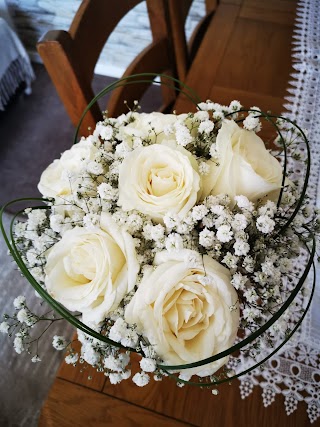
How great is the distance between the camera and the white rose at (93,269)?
0.42 metres

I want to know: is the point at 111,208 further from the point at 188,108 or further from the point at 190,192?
the point at 188,108

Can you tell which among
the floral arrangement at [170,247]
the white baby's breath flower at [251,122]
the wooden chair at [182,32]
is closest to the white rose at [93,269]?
the floral arrangement at [170,247]

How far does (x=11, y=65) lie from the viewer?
83.0 inches

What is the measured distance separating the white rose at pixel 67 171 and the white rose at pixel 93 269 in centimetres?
9

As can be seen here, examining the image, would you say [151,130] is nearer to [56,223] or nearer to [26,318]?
[56,223]

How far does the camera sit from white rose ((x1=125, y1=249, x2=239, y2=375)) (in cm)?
41

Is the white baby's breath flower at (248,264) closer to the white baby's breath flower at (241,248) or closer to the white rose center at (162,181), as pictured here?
the white baby's breath flower at (241,248)

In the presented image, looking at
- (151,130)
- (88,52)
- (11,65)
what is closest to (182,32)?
(88,52)

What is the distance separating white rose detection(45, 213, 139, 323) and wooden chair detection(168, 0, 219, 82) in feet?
2.59

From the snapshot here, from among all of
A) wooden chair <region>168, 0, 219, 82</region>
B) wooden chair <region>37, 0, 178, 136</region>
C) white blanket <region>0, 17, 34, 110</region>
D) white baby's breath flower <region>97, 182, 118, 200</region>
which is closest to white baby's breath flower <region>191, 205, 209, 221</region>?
white baby's breath flower <region>97, 182, 118, 200</region>

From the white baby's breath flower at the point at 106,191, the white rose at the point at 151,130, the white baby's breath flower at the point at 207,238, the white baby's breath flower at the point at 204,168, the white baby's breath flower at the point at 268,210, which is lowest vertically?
the white baby's breath flower at the point at 207,238

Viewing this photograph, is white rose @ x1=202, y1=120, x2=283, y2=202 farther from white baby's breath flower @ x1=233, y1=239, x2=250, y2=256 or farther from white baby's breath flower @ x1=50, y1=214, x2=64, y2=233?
white baby's breath flower @ x1=50, y1=214, x2=64, y2=233

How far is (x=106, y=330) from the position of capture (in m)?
0.48

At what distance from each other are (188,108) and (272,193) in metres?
0.49
